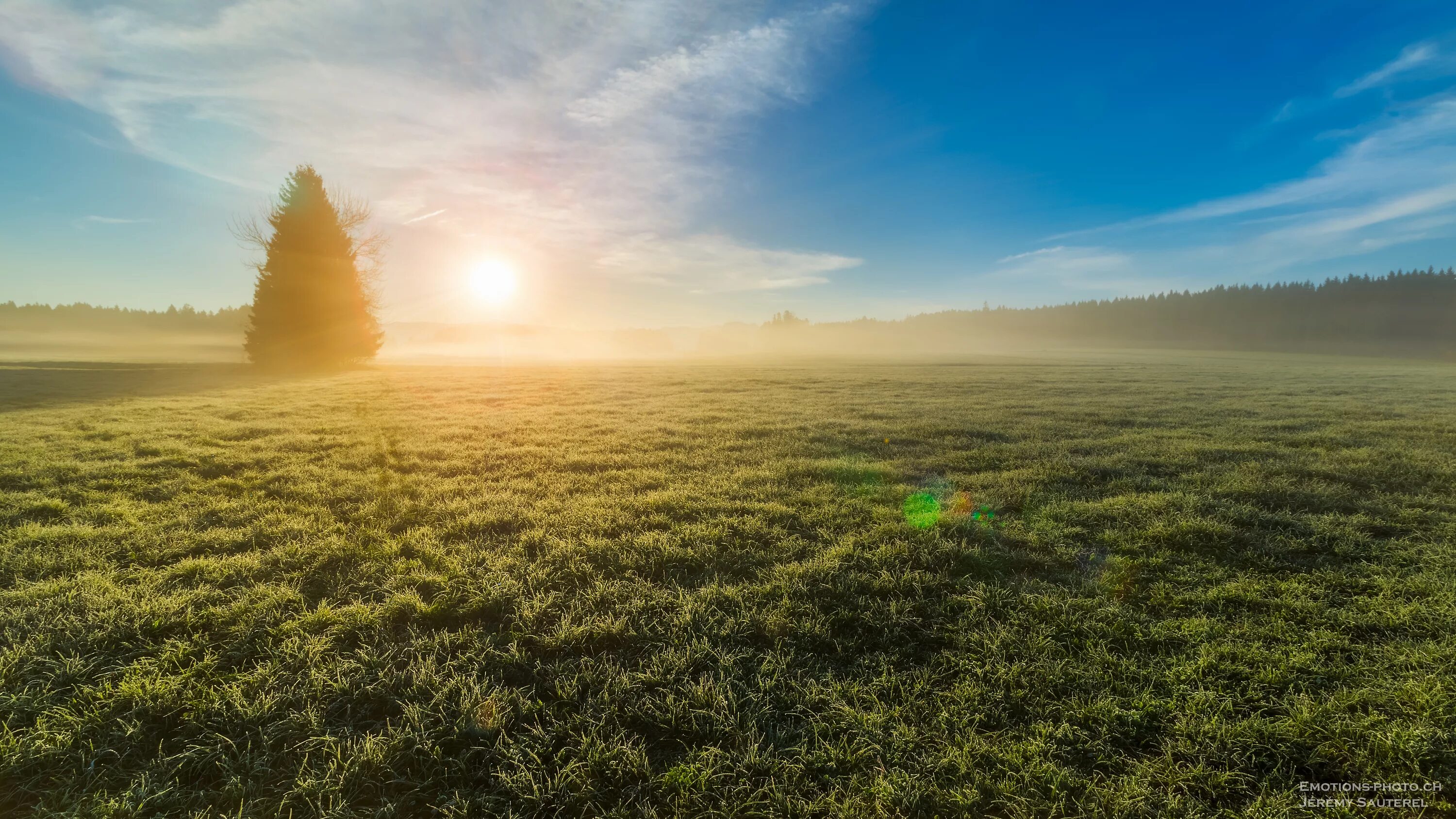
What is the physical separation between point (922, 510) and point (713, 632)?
3661mm

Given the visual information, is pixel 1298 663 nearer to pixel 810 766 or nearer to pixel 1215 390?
pixel 810 766

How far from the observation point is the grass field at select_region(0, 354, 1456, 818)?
280cm

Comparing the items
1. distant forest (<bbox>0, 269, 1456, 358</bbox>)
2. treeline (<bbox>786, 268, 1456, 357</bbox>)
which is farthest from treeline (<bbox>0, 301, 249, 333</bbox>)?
treeline (<bbox>786, 268, 1456, 357</bbox>)

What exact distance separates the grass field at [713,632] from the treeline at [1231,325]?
7386 cm

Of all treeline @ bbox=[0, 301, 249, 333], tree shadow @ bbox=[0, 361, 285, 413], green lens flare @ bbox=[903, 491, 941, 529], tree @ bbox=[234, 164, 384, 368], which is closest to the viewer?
green lens flare @ bbox=[903, 491, 941, 529]

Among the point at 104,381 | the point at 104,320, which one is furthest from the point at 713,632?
the point at 104,320

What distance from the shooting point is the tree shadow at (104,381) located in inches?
584

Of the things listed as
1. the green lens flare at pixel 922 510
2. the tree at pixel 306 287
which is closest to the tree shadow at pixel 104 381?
the tree at pixel 306 287

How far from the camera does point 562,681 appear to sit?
345 centimetres

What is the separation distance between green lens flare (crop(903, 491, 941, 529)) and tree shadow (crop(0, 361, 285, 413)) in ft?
66.0

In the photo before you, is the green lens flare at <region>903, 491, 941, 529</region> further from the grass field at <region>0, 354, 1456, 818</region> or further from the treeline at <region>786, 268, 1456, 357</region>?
the treeline at <region>786, 268, 1456, 357</region>

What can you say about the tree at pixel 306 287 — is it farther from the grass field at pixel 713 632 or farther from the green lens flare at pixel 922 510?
the green lens flare at pixel 922 510

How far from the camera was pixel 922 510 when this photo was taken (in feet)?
21.7

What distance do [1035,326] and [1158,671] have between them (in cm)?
14375
